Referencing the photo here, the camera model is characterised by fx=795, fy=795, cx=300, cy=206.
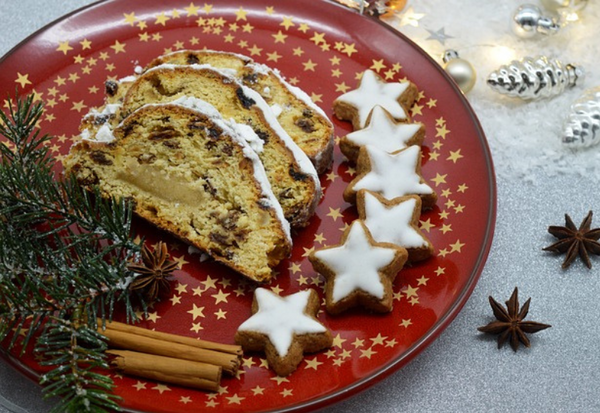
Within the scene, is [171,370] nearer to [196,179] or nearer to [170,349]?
[170,349]

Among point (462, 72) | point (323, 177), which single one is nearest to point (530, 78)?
point (462, 72)

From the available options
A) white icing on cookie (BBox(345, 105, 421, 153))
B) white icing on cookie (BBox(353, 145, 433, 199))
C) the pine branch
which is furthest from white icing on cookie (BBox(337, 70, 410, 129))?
the pine branch

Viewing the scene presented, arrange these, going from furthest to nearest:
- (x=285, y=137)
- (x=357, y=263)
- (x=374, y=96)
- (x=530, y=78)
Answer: (x=530, y=78), (x=374, y=96), (x=285, y=137), (x=357, y=263)

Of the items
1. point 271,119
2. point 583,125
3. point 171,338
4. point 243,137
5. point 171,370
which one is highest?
point 583,125

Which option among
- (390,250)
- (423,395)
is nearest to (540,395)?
(423,395)

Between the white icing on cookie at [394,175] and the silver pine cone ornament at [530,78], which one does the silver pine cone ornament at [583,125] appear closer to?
the silver pine cone ornament at [530,78]

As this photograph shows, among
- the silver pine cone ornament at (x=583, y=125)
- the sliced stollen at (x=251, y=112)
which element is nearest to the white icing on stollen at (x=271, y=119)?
the sliced stollen at (x=251, y=112)

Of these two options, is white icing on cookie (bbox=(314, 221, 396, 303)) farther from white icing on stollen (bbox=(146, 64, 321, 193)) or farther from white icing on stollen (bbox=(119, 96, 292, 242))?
white icing on stollen (bbox=(146, 64, 321, 193))
